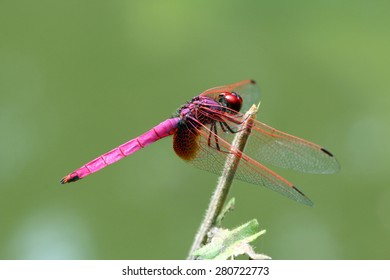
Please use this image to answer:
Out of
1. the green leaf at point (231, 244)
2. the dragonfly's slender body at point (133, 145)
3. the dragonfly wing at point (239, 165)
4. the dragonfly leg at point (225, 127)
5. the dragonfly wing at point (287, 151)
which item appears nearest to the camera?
the green leaf at point (231, 244)

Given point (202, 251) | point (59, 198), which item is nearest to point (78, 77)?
point (59, 198)

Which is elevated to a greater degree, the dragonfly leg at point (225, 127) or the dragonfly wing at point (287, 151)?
the dragonfly leg at point (225, 127)

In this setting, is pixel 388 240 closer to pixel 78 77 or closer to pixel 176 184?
pixel 176 184

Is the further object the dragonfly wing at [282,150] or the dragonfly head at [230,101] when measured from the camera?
the dragonfly head at [230,101]

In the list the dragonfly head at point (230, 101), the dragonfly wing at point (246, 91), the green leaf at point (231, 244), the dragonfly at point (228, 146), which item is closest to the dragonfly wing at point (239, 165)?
the dragonfly at point (228, 146)

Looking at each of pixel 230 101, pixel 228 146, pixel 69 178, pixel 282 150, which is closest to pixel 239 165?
pixel 228 146

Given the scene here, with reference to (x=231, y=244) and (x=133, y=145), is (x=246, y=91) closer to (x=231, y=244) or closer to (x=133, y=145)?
(x=133, y=145)

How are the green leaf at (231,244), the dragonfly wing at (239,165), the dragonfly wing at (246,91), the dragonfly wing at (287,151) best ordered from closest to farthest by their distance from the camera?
the green leaf at (231,244)
the dragonfly wing at (239,165)
the dragonfly wing at (287,151)
the dragonfly wing at (246,91)

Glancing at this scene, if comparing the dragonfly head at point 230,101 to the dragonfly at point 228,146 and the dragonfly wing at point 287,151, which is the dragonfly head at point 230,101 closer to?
the dragonfly at point 228,146
